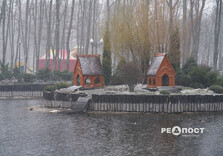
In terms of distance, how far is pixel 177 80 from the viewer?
1229 inches

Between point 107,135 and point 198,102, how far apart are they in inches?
333

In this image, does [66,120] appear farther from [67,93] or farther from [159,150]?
[159,150]

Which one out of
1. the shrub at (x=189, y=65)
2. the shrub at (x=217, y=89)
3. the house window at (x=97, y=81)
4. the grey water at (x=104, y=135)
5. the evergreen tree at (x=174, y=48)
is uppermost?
the evergreen tree at (x=174, y=48)

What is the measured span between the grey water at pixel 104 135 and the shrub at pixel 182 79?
9560 mm

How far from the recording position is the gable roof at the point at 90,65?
28.0 metres

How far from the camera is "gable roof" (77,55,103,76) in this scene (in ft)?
91.7

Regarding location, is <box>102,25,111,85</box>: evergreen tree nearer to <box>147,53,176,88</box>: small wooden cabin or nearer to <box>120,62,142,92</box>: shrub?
<box>147,53,176,88</box>: small wooden cabin

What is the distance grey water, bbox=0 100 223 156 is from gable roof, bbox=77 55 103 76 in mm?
7340

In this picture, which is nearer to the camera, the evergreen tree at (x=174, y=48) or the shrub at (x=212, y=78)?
the shrub at (x=212, y=78)

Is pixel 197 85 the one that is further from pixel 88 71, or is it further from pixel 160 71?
pixel 88 71

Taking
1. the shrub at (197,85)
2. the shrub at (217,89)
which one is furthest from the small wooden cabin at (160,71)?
the shrub at (217,89)

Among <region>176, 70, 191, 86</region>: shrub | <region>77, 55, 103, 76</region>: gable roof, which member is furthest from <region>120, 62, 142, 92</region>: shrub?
<region>176, 70, 191, 86</region>: shrub

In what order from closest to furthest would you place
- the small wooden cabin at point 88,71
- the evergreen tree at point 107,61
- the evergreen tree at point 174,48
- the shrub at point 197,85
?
the small wooden cabin at point 88,71 → the shrub at point 197,85 → the evergreen tree at point 174,48 → the evergreen tree at point 107,61

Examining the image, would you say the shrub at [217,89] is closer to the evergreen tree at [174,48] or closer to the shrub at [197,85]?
the shrub at [197,85]
